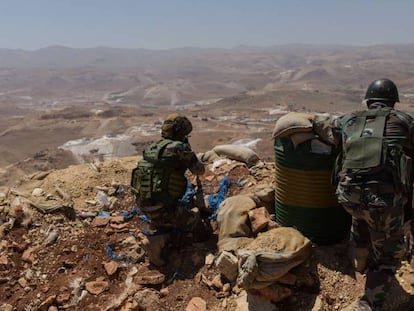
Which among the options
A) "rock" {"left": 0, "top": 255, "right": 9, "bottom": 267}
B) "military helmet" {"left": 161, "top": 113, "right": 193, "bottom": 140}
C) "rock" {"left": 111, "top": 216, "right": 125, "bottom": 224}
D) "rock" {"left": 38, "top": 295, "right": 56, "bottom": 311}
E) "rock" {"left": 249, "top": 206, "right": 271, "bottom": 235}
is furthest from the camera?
"rock" {"left": 111, "top": 216, "right": 125, "bottom": 224}

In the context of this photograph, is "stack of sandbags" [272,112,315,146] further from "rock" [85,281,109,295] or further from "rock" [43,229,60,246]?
"rock" [43,229,60,246]

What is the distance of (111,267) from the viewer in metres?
4.11

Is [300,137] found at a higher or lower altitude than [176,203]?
higher

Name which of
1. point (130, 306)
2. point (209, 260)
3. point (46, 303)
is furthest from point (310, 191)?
point (46, 303)

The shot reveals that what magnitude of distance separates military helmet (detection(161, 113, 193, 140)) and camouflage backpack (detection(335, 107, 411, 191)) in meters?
1.63

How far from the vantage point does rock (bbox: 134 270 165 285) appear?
3846 mm

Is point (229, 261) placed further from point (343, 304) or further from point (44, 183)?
point (44, 183)

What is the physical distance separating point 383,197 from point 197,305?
1.62m

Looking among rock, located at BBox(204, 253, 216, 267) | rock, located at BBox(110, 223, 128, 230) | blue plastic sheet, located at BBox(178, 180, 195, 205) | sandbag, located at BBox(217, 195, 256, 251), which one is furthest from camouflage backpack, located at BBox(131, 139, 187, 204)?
rock, located at BBox(110, 223, 128, 230)

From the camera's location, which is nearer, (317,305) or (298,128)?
(317,305)

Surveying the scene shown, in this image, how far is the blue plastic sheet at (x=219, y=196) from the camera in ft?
14.9

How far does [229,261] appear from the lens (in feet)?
11.2

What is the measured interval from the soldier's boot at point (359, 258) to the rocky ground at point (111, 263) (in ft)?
0.23

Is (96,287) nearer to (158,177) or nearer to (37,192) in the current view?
(158,177)
